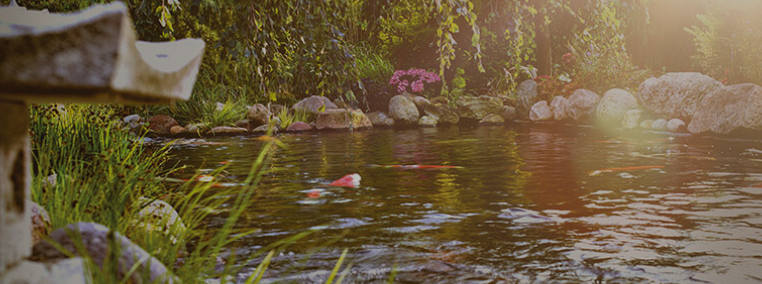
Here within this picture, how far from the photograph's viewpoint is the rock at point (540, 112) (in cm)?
2153

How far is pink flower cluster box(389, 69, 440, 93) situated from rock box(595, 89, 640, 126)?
615 centimetres

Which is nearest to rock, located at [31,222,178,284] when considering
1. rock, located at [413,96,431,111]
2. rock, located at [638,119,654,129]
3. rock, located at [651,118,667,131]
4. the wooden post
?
the wooden post

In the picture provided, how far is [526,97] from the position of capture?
2288 cm

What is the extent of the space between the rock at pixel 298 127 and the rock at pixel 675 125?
359 inches

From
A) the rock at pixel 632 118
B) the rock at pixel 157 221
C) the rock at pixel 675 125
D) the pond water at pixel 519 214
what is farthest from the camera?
the rock at pixel 632 118

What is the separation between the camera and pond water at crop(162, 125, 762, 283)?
491 cm

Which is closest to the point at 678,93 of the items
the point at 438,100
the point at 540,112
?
the point at 540,112

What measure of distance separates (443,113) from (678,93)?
24.5ft

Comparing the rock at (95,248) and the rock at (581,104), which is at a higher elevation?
the rock at (95,248)

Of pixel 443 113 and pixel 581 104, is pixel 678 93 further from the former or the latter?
pixel 443 113

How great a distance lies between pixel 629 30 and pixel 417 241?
64.7 feet

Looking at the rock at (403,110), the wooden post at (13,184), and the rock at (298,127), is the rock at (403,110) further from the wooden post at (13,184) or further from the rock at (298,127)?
the wooden post at (13,184)

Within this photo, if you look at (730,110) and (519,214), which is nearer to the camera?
(519,214)

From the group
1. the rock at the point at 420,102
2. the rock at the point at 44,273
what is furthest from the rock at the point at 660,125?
the rock at the point at 44,273
